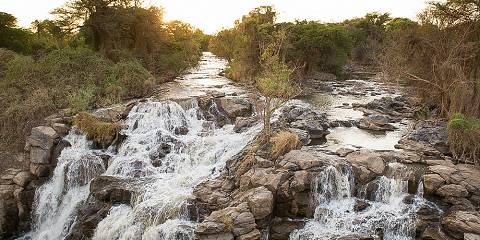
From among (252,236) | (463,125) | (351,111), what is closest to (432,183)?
(463,125)

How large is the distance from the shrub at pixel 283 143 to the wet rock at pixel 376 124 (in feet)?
16.4

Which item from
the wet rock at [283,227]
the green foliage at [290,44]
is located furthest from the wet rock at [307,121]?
the green foliage at [290,44]

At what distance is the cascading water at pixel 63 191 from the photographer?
12.5 meters

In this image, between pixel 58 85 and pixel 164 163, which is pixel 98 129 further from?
pixel 58 85

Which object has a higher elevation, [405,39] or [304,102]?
[405,39]

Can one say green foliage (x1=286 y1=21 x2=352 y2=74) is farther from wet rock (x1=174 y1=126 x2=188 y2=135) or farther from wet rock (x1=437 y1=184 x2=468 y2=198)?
wet rock (x1=437 y1=184 x2=468 y2=198)

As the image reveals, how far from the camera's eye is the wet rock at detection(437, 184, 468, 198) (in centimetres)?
1030

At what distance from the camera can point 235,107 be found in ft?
58.9

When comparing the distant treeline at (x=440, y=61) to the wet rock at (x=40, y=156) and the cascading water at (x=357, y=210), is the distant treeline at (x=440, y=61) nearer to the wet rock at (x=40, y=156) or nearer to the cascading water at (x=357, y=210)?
the cascading water at (x=357, y=210)

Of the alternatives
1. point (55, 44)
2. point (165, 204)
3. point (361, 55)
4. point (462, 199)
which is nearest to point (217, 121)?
point (165, 204)

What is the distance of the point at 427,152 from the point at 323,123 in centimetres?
461

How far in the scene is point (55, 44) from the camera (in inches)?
977

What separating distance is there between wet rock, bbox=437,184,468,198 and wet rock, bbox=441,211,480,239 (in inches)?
29.9

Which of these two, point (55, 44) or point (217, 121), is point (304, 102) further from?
point (55, 44)
